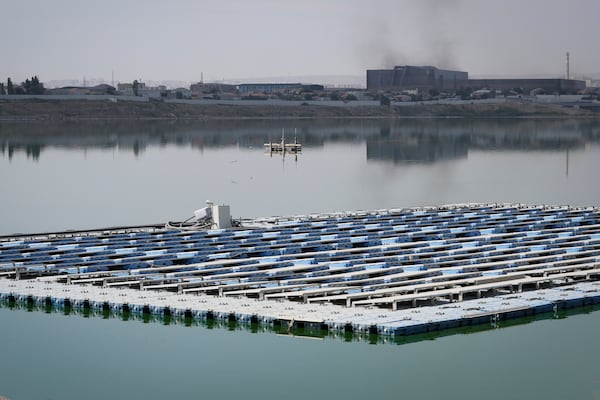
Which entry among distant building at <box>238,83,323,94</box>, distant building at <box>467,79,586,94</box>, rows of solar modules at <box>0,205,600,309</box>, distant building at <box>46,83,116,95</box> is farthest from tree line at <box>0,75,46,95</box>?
rows of solar modules at <box>0,205,600,309</box>

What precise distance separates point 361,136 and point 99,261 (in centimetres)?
7207

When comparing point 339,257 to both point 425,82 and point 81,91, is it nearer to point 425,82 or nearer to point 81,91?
point 81,91

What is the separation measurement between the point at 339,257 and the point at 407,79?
13300 centimetres

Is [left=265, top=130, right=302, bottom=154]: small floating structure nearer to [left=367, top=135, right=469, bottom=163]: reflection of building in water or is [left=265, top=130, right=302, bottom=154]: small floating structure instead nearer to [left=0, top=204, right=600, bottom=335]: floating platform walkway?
[left=367, top=135, right=469, bottom=163]: reflection of building in water

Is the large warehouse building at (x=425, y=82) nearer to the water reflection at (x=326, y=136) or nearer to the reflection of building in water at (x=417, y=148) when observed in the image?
→ the water reflection at (x=326, y=136)

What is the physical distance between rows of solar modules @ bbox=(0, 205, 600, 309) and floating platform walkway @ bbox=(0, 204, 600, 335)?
0.10 ft

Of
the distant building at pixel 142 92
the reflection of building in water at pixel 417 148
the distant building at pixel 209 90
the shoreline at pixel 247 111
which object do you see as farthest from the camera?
the distant building at pixel 209 90

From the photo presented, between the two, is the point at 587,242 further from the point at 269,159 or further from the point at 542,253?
the point at 269,159

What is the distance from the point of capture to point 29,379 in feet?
61.8

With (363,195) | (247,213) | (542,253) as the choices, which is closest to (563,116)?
(363,195)

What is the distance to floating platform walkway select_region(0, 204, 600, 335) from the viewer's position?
21.3m

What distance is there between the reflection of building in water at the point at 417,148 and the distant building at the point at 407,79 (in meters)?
62.4

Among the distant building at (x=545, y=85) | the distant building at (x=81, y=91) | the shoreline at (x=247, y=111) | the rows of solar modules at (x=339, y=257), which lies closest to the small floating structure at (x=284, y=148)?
the shoreline at (x=247, y=111)

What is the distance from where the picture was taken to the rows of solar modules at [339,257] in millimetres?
22922
